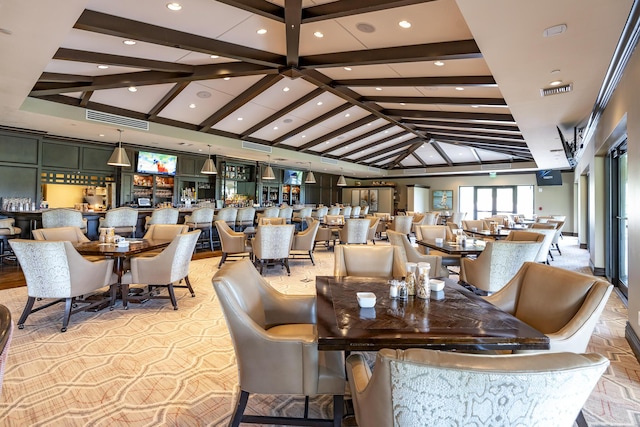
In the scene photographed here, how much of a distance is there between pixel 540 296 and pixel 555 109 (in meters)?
4.32

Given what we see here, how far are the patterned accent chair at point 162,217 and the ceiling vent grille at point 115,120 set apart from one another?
6.20 ft

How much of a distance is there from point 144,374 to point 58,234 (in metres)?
2.97

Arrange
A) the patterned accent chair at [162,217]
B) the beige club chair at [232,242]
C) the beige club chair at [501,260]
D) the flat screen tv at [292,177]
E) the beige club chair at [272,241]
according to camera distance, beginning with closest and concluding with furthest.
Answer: the beige club chair at [501,260]
the beige club chair at [272,241]
the beige club chair at [232,242]
the patterned accent chair at [162,217]
the flat screen tv at [292,177]

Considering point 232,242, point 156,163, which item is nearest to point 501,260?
point 232,242

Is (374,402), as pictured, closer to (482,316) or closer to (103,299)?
(482,316)

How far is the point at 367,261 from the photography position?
3107 millimetres

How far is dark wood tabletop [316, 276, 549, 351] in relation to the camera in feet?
4.74

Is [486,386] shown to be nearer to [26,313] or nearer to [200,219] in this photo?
[26,313]

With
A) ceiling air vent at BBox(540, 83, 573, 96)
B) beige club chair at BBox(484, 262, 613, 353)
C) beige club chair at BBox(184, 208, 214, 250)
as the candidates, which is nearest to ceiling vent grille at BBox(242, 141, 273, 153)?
beige club chair at BBox(184, 208, 214, 250)

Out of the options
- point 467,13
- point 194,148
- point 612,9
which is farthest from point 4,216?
point 612,9

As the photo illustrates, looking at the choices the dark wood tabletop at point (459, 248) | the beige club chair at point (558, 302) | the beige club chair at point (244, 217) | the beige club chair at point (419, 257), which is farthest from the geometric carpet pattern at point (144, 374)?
the beige club chair at point (244, 217)

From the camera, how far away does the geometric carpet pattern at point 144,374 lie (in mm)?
2066

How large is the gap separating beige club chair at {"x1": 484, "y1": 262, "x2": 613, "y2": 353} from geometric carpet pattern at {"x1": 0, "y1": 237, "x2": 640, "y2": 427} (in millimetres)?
680

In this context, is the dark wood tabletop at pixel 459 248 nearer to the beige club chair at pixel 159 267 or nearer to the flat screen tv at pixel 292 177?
the beige club chair at pixel 159 267
